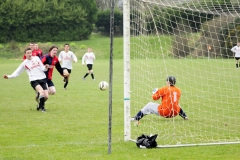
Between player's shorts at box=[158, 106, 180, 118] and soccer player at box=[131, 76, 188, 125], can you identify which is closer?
soccer player at box=[131, 76, 188, 125]

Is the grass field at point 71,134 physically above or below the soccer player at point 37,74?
below

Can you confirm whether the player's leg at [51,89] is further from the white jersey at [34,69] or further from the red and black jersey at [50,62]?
the white jersey at [34,69]

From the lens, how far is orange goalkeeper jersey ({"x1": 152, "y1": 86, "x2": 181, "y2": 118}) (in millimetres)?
10258

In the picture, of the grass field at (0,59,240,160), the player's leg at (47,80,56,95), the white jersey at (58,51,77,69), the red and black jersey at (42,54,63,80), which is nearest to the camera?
the grass field at (0,59,240,160)

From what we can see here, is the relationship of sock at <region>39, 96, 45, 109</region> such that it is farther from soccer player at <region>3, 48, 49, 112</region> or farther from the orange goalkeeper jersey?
the orange goalkeeper jersey

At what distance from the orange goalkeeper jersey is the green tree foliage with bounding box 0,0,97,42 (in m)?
57.8

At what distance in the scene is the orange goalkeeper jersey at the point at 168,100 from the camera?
10.3m

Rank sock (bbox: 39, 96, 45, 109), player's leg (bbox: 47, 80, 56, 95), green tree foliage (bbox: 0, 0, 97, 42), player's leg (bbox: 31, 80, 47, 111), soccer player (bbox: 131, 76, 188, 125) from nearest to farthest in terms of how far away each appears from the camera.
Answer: soccer player (bbox: 131, 76, 188, 125) → player's leg (bbox: 31, 80, 47, 111) → sock (bbox: 39, 96, 45, 109) → player's leg (bbox: 47, 80, 56, 95) → green tree foliage (bbox: 0, 0, 97, 42)

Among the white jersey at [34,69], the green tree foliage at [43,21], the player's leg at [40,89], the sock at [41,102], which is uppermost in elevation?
the green tree foliage at [43,21]

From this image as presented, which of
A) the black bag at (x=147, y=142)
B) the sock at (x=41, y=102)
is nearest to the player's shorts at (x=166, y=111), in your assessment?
the black bag at (x=147, y=142)

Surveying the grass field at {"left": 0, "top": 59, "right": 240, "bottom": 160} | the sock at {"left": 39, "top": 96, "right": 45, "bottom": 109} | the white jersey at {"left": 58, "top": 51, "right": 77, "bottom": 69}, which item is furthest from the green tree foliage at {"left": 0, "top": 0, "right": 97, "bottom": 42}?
the sock at {"left": 39, "top": 96, "right": 45, "bottom": 109}

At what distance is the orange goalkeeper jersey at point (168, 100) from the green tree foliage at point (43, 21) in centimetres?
5779

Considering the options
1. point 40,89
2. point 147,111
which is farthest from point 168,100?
point 40,89

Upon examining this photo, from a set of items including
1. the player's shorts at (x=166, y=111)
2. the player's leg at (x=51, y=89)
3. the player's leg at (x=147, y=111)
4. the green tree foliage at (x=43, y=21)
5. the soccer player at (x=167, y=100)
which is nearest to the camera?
the soccer player at (x=167, y=100)
